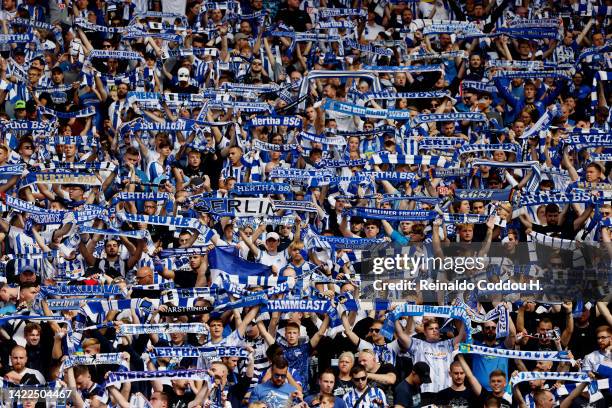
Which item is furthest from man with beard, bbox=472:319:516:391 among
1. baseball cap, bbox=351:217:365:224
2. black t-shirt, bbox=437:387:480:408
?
baseball cap, bbox=351:217:365:224

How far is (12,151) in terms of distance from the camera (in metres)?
24.5

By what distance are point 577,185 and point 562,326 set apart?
2.91 meters

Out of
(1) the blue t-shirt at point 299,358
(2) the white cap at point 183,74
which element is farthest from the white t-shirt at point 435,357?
(2) the white cap at point 183,74

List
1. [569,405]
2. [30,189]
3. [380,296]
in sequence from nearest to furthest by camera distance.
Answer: [569,405]
[380,296]
[30,189]

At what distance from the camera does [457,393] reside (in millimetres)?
20234

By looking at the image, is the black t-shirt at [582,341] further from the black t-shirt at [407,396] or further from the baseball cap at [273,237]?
the baseball cap at [273,237]

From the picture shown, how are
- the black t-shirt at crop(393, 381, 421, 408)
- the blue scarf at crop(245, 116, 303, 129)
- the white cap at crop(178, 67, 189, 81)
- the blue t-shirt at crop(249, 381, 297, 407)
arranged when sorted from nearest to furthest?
1. the blue t-shirt at crop(249, 381, 297, 407)
2. the black t-shirt at crop(393, 381, 421, 408)
3. the blue scarf at crop(245, 116, 303, 129)
4. the white cap at crop(178, 67, 189, 81)

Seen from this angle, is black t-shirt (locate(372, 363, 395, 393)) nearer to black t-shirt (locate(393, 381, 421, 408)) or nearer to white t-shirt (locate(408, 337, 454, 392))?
black t-shirt (locate(393, 381, 421, 408))

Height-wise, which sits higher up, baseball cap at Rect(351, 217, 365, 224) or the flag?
baseball cap at Rect(351, 217, 365, 224)

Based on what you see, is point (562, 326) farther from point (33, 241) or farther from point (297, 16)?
point (297, 16)

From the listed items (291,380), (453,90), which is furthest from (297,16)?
(291,380)

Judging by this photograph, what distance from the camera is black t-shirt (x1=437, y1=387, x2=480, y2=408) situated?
20.2 metres

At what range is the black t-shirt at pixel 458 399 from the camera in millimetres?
20156

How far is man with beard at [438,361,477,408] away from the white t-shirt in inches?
3.7
